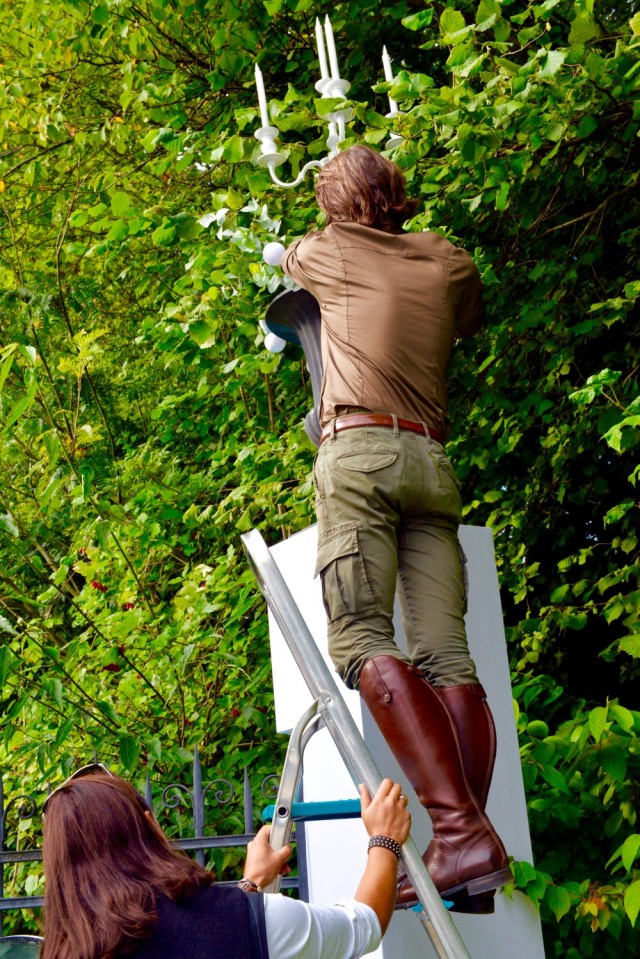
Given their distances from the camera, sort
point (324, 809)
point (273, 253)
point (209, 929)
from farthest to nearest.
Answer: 1. point (273, 253)
2. point (324, 809)
3. point (209, 929)

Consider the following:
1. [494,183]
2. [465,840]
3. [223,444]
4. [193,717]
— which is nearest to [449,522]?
[465,840]

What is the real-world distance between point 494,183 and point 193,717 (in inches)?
112

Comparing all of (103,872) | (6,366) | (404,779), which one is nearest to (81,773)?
(103,872)

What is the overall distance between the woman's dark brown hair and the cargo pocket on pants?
2.65 ft

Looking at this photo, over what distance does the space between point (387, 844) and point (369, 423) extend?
0.90 meters

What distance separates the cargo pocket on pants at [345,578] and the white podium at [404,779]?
A: 0.32 meters

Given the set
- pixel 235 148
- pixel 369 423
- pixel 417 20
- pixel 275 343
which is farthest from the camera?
pixel 235 148

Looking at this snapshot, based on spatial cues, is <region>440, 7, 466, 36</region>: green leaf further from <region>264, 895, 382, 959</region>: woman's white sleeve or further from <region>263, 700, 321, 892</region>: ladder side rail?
<region>264, 895, 382, 959</region>: woman's white sleeve

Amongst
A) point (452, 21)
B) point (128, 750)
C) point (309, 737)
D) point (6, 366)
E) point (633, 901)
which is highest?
point (452, 21)

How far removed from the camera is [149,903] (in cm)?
165

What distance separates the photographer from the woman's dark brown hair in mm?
2561

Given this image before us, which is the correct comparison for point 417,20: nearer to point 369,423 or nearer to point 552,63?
point 552,63

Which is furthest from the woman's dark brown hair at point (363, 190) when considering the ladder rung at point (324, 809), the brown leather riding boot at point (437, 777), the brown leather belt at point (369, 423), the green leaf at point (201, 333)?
the green leaf at point (201, 333)

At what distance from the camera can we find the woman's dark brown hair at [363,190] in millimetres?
2561
